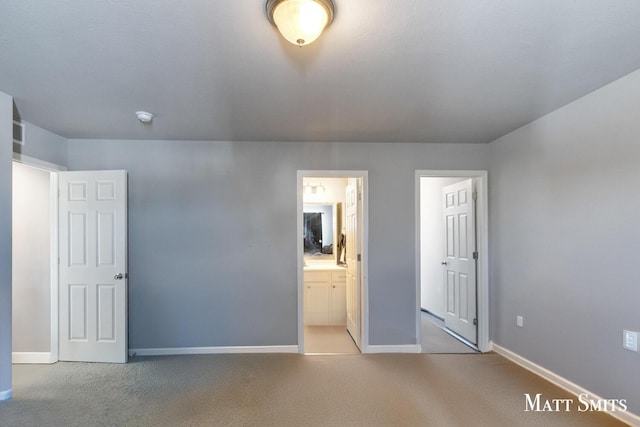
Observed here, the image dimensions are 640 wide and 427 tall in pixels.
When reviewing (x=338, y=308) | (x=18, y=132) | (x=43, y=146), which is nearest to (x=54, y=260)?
(x=43, y=146)

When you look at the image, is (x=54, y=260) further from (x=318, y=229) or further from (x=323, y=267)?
(x=318, y=229)

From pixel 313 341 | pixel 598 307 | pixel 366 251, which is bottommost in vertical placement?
pixel 313 341

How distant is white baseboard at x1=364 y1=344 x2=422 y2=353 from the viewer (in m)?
3.82

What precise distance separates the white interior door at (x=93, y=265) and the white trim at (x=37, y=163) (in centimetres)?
9

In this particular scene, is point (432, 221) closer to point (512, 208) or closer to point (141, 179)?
point (512, 208)

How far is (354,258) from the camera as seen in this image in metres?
4.17

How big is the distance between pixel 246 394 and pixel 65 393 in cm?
153

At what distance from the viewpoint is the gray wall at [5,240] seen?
8.54ft

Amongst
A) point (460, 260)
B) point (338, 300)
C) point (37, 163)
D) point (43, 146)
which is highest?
point (43, 146)

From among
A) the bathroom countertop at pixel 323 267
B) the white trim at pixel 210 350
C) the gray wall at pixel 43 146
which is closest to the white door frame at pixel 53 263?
the gray wall at pixel 43 146

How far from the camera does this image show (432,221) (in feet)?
18.2

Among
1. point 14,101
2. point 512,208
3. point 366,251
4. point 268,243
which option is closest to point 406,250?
point 366,251

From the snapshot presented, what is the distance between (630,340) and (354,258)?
8.29 ft

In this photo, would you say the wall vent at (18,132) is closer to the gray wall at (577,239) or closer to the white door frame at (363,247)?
the white door frame at (363,247)
